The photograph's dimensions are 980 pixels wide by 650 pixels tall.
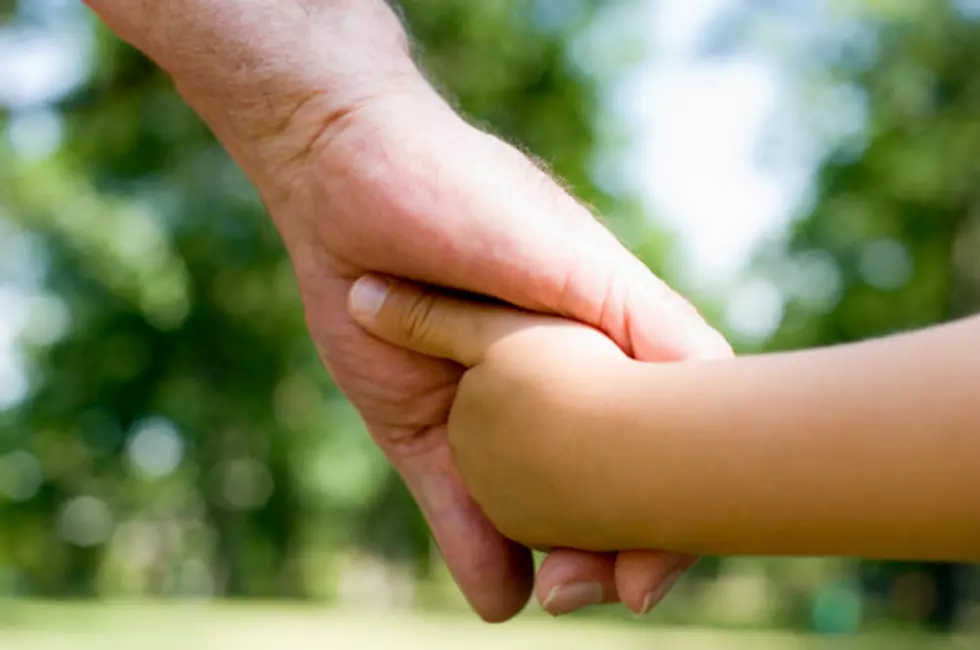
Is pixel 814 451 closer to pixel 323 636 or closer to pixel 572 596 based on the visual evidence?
pixel 572 596

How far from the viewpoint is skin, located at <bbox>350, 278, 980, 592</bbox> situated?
0.98 m

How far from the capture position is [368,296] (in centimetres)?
152

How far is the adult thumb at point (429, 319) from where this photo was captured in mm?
1428

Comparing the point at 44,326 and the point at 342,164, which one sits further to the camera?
the point at 44,326

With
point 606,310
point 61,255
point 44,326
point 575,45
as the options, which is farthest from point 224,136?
point 44,326

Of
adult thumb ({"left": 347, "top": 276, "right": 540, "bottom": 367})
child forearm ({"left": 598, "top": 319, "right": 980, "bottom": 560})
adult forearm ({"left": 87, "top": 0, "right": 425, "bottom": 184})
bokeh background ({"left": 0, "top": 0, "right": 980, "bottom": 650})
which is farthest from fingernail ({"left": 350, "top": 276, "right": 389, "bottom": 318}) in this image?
bokeh background ({"left": 0, "top": 0, "right": 980, "bottom": 650})

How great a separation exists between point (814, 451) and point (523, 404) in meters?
0.38

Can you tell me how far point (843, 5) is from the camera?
49.4 ft

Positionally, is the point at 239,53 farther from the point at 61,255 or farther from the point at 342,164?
the point at 61,255

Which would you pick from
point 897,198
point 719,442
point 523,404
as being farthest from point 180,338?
point 719,442

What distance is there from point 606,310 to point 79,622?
31.8 ft

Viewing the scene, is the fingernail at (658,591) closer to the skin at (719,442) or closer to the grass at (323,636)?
the skin at (719,442)

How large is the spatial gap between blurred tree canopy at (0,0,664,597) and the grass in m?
3.59

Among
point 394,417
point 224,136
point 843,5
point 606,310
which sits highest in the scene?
point 606,310
